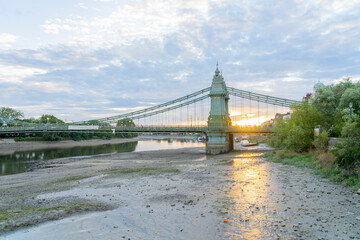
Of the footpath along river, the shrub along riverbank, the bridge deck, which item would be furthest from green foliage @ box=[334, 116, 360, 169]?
the bridge deck

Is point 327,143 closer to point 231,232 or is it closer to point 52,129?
point 231,232

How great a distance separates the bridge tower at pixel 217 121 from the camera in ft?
185

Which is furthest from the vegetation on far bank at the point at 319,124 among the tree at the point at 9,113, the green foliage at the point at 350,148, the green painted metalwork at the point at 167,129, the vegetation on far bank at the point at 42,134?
the tree at the point at 9,113

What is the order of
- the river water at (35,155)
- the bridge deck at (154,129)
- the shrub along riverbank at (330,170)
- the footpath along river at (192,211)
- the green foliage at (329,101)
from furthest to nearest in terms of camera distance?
the bridge deck at (154,129) → the river water at (35,155) → the green foliage at (329,101) → the shrub along riverbank at (330,170) → the footpath along river at (192,211)

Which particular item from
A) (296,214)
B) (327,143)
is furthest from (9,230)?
(327,143)

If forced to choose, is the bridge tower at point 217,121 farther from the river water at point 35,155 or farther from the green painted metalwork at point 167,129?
the river water at point 35,155

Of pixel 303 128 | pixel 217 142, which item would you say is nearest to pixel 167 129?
pixel 217 142

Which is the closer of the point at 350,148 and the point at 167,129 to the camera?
the point at 350,148

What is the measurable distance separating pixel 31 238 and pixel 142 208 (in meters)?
5.93

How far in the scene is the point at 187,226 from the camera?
11875 millimetres

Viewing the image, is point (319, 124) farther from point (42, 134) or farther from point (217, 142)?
point (42, 134)

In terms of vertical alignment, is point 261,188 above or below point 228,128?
below

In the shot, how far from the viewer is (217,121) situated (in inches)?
2271

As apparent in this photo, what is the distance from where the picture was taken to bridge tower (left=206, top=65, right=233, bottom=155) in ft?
185
